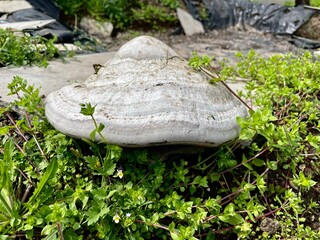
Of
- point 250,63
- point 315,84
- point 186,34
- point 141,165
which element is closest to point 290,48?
point 186,34

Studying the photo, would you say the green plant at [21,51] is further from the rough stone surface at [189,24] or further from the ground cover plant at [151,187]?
the rough stone surface at [189,24]

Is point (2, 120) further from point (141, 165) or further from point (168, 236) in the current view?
point (168, 236)

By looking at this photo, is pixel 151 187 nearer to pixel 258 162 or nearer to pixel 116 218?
Result: pixel 116 218

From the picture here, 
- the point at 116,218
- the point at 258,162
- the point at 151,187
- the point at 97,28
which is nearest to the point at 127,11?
the point at 97,28

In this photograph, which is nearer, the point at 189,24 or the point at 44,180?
the point at 44,180

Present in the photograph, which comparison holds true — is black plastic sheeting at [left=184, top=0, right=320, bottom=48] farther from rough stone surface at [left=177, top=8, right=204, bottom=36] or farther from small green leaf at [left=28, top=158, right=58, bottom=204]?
small green leaf at [left=28, top=158, right=58, bottom=204]

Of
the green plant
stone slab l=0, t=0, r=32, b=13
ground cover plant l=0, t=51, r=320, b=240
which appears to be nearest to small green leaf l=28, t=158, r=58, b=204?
ground cover plant l=0, t=51, r=320, b=240
